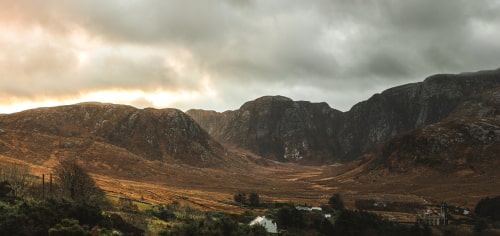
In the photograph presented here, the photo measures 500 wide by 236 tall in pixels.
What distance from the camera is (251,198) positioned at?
5743 inches

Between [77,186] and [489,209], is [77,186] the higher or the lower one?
the higher one

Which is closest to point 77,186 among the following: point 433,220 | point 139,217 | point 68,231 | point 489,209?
point 139,217

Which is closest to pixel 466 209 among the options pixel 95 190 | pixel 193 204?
pixel 193 204

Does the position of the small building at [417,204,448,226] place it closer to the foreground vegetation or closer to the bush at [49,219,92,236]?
the foreground vegetation

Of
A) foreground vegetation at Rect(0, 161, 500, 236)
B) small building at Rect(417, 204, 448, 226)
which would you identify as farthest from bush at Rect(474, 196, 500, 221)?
small building at Rect(417, 204, 448, 226)

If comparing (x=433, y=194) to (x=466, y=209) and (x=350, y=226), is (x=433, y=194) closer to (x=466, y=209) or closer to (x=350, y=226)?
(x=466, y=209)

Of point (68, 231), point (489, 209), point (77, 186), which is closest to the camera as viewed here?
point (68, 231)

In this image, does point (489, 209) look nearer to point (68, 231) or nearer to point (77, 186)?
point (77, 186)

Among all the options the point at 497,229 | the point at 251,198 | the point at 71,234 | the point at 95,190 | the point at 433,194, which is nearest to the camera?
the point at 71,234

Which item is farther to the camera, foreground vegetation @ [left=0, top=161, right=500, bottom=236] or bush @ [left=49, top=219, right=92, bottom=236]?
foreground vegetation @ [left=0, top=161, right=500, bottom=236]

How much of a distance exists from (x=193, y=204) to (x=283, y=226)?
4324 cm

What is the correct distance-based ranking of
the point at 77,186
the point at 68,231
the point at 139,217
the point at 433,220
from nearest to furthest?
the point at 68,231
the point at 139,217
the point at 77,186
the point at 433,220

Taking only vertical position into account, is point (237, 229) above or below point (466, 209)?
above

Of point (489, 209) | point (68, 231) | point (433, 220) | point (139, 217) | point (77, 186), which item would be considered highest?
point (77, 186)
